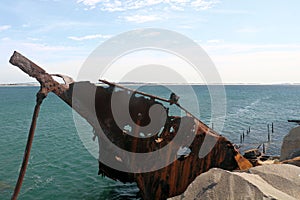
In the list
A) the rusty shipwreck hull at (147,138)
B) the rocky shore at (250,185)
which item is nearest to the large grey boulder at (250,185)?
the rocky shore at (250,185)

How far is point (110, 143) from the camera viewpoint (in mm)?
9625

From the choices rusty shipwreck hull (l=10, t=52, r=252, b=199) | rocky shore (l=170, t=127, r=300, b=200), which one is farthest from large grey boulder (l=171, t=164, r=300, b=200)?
rusty shipwreck hull (l=10, t=52, r=252, b=199)

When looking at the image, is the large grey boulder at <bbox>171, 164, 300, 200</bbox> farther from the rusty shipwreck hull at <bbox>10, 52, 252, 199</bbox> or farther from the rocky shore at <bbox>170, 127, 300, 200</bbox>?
the rusty shipwreck hull at <bbox>10, 52, 252, 199</bbox>

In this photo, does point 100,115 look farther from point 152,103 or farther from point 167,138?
point 167,138

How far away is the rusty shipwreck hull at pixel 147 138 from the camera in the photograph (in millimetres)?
8766

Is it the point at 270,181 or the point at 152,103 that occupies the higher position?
the point at 152,103

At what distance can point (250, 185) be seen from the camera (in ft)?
18.5

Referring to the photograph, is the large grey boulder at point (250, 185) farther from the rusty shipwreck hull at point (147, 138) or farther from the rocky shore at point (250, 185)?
the rusty shipwreck hull at point (147, 138)

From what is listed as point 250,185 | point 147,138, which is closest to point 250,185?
point 250,185

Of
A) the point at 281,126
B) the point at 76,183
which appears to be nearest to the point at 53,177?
the point at 76,183

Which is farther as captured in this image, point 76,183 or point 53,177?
point 53,177

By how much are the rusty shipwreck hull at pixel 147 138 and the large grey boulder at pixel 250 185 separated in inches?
80.7

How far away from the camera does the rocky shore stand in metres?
5.55

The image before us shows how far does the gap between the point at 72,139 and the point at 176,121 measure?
22428 mm
